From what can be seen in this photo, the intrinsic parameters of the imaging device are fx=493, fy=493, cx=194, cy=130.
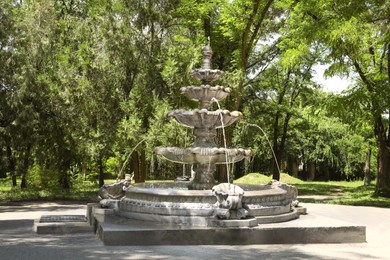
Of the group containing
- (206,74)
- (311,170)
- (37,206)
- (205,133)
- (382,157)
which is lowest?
(37,206)

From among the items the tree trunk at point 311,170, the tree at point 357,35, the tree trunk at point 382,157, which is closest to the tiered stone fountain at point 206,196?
the tree at point 357,35

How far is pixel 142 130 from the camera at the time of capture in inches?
802

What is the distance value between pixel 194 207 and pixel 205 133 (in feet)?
9.56

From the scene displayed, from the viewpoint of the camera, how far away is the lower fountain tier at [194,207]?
8.97 meters

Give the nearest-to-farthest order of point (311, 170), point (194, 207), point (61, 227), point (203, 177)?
point (194, 207), point (61, 227), point (203, 177), point (311, 170)

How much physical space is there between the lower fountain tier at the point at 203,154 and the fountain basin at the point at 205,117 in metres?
0.70

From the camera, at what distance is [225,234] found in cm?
844

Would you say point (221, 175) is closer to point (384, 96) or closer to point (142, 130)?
point (142, 130)

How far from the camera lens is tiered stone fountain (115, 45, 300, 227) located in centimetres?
885

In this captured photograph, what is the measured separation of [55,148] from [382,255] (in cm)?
1772

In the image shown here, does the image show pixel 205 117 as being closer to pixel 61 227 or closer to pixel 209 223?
pixel 209 223

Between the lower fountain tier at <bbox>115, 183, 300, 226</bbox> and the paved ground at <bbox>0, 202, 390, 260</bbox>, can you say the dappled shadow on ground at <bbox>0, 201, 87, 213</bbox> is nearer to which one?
the paved ground at <bbox>0, 202, 390, 260</bbox>

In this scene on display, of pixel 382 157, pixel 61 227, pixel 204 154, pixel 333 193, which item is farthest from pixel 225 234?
pixel 333 193

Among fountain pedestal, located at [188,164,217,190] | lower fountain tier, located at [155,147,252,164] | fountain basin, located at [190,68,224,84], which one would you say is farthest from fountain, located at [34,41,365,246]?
fountain basin, located at [190,68,224,84]
